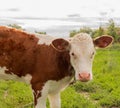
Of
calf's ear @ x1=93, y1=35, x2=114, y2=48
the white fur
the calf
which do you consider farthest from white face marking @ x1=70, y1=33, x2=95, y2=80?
the white fur

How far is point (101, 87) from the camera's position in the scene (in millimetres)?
9148

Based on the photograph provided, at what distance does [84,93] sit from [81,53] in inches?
117

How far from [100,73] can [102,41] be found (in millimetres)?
4192

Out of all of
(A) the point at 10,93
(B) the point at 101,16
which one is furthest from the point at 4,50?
(B) the point at 101,16

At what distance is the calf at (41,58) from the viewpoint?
605 cm

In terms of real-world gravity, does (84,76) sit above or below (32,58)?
below

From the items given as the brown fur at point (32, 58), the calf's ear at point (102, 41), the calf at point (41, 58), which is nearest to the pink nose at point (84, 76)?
the calf at point (41, 58)

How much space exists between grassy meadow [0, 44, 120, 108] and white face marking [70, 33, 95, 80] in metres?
1.43

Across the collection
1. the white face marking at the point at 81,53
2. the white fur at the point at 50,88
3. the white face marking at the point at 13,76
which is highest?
the white face marking at the point at 81,53

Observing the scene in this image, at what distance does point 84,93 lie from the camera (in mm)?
8750

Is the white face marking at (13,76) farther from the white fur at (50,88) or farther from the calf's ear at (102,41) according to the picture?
the calf's ear at (102,41)

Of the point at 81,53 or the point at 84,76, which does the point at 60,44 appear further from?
the point at 84,76

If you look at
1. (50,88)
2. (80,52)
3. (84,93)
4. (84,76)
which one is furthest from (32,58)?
(84,93)

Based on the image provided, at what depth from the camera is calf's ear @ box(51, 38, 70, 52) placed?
6.03 metres
